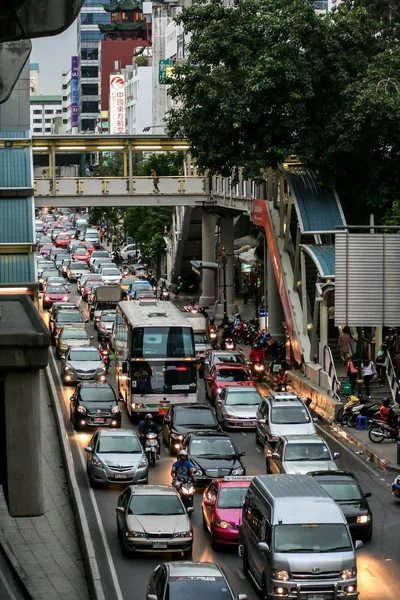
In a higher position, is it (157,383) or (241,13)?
(241,13)

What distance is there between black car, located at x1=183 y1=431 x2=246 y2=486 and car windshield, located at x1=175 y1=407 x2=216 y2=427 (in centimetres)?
345

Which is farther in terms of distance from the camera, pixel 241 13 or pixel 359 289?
pixel 241 13

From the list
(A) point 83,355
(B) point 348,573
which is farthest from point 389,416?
(B) point 348,573

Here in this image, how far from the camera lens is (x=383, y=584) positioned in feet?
74.8

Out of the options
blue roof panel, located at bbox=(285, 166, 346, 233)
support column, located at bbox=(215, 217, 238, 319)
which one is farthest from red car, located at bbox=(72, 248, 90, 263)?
blue roof panel, located at bbox=(285, 166, 346, 233)

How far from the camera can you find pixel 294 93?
4719cm

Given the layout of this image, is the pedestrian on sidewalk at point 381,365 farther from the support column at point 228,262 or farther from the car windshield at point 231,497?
the support column at point 228,262

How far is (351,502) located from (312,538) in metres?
4.60

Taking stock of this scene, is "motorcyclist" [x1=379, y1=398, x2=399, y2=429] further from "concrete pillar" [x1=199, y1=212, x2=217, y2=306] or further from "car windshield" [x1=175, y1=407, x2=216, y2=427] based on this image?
"concrete pillar" [x1=199, y1=212, x2=217, y2=306]

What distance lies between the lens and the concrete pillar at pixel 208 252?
72.4 m

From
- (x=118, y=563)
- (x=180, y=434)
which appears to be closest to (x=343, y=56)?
(x=180, y=434)

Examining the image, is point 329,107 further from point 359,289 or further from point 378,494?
point 378,494

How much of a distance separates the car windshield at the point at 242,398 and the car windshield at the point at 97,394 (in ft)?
11.1

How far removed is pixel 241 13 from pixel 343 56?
157 inches
